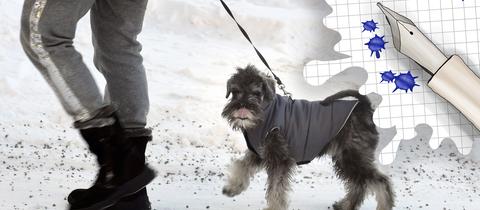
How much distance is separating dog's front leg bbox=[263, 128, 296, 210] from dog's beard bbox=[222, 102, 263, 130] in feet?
0.20

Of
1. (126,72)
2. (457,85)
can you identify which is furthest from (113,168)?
(457,85)

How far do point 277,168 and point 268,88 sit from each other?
0.70ft

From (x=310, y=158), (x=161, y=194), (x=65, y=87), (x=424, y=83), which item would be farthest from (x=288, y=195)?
(x=65, y=87)

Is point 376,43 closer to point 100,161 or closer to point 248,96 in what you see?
point 248,96

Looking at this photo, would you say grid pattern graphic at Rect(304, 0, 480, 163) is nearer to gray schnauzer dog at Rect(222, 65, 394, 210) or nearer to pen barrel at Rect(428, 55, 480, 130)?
pen barrel at Rect(428, 55, 480, 130)

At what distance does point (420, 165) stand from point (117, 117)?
1.03 metres

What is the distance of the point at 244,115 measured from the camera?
5.78ft

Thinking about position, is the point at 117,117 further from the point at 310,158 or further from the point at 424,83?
the point at 424,83

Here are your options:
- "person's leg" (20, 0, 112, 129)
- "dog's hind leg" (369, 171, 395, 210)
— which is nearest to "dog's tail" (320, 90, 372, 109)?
"dog's hind leg" (369, 171, 395, 210)

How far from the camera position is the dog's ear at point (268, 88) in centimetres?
181

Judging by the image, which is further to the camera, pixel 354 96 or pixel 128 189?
pixel 354 96

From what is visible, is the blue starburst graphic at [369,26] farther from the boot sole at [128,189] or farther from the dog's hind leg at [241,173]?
the boot sole at [128,189]

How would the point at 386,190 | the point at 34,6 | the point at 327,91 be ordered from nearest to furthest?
1. the point at 34,6
2. the point at 386,190
3. the point at 327,91

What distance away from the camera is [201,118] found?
90.1 inches
